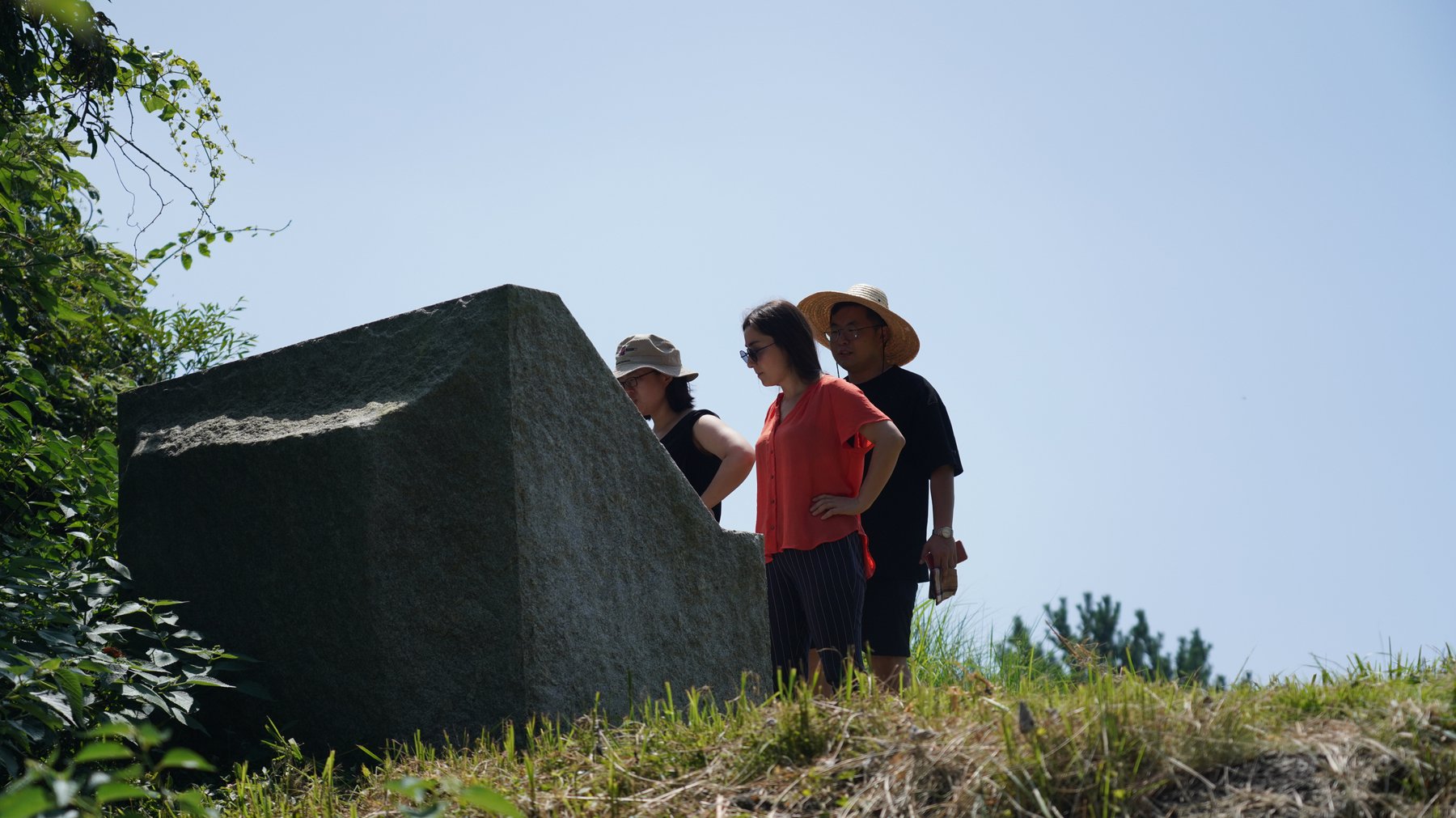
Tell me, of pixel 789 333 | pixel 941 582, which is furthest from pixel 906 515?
pixel 789 333

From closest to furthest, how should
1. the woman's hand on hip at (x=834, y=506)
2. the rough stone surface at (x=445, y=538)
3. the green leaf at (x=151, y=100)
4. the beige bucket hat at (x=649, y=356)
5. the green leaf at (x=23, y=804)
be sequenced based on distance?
the green leaf at (x=23, y=804)
the rough stone surface at (x=445, y=538)
the woman's hand on hip at (x=834, y=506)
the beige bucket hat at (x=649, y=356)
the green leaf at (x=151, y=100)

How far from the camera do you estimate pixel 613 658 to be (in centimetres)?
355

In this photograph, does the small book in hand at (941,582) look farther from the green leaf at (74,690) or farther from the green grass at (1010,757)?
the green leaf at (74,690)

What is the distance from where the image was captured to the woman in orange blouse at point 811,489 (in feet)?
12.9

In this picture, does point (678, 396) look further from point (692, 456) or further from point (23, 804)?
point (23, 804)

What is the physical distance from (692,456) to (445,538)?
1.24 m

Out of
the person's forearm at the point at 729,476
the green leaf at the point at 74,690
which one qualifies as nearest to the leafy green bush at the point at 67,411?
the green leaf at the point at 74,690

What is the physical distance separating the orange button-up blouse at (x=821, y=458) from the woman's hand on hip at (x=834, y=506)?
0.03 metres

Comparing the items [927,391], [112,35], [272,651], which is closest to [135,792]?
[272,651]

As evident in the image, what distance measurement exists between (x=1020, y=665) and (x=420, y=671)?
3702 mm

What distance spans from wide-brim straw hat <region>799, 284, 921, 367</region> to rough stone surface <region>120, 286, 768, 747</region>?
1.23 meters

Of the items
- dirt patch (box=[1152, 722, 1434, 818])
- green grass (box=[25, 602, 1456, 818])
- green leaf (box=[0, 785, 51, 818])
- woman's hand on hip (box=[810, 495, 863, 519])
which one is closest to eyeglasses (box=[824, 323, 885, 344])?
woman's hand on hip (box=[810, 495, 863, 519])

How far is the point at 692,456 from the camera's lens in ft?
14.6

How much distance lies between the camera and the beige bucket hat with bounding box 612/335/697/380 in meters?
4.54
